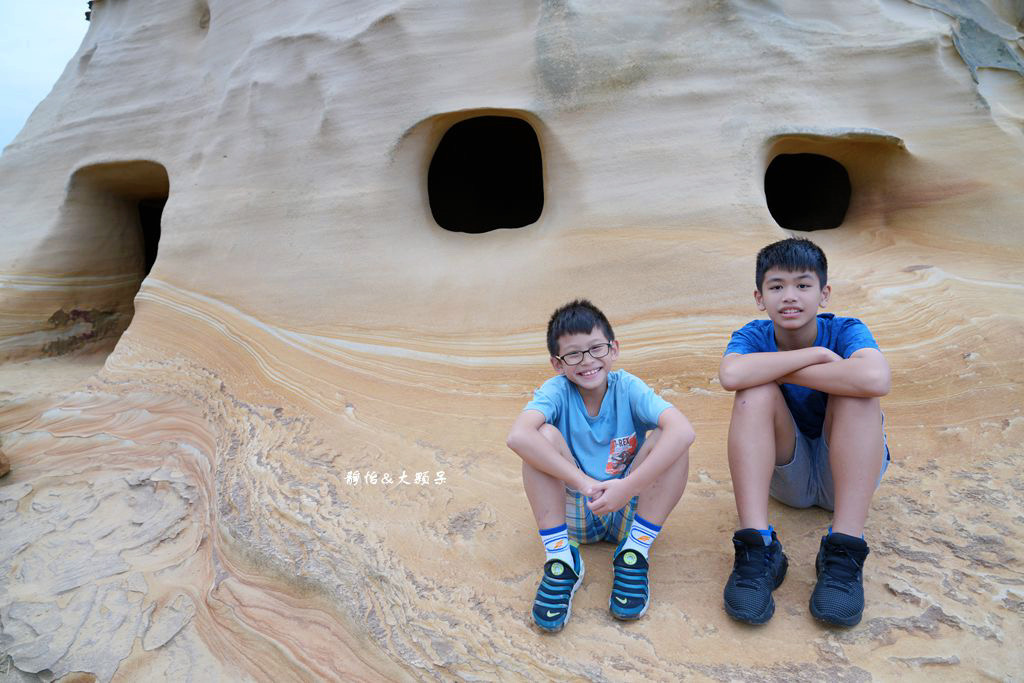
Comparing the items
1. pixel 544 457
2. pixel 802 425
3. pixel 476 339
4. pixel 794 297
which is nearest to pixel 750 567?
pixel 802 425

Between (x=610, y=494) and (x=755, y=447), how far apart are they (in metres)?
0.35

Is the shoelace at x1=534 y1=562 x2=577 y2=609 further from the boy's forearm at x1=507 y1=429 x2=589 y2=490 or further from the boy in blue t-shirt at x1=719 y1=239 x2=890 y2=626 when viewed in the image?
the boy in blue t-shirt at x1=719 y1=239 x2=890 y2=626

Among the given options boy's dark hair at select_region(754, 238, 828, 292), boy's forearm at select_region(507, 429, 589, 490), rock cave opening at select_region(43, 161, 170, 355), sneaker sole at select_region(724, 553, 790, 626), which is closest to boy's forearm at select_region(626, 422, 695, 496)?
boy's forearm at select_region(507, 429, 589, 490)

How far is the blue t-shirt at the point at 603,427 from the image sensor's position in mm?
1466

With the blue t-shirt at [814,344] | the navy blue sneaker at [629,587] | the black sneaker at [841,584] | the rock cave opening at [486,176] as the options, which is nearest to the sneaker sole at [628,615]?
the navy blue sneaker at [629,587]

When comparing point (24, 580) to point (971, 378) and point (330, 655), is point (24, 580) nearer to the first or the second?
point (330, 655)

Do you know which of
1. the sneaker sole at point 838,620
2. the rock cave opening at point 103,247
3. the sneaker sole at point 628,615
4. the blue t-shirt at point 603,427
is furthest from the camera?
the rock cave opening at point 103,247

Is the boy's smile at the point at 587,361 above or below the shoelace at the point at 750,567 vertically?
above

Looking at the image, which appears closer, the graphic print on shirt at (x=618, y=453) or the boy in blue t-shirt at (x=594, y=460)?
the boy in blue t-shirt at (x=594, y=460)

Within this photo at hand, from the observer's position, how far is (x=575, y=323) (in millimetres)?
1430

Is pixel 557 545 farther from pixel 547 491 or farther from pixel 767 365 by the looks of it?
pixel 767 365

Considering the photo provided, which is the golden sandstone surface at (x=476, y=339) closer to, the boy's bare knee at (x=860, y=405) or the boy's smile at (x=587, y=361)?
the boy's bare knee at (x=860, y=405)

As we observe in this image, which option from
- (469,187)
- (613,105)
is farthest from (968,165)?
(469,187)

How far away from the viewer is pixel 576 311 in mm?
1453
